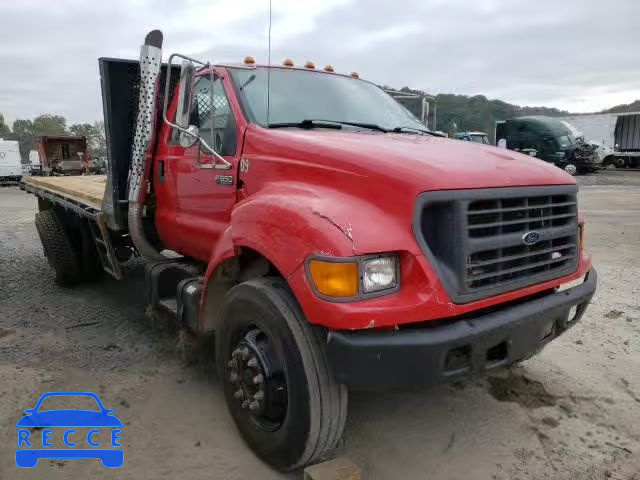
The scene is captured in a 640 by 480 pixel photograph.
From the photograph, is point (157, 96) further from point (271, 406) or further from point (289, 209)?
point (271, 406)

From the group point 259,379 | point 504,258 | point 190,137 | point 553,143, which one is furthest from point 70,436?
point 553,143

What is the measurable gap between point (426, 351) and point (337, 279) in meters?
0.48

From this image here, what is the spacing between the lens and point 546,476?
271 centimetres

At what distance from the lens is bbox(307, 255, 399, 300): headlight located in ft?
7.34

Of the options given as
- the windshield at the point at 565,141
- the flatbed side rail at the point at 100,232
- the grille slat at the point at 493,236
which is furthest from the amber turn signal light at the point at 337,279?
the windshield at the point at 565,141

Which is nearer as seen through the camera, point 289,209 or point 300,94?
point 289,209

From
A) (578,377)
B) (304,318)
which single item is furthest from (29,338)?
(578,377)

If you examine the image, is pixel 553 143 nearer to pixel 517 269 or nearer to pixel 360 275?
pixel 517 269

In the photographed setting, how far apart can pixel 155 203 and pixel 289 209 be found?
7.20 feet

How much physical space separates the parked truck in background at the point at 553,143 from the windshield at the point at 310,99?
2027 cm

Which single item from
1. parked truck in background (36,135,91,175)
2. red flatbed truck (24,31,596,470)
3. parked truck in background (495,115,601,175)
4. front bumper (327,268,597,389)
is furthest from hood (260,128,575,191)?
parked truck in background (36,135,91,175)

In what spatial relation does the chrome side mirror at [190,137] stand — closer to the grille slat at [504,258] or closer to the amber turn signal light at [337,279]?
the amber turn signal light at [337,279]

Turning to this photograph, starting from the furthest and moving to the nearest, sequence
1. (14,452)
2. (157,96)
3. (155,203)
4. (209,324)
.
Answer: (155,203) < (157,96) < (209,324) < (14,452)

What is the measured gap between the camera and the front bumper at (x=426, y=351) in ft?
7.33
